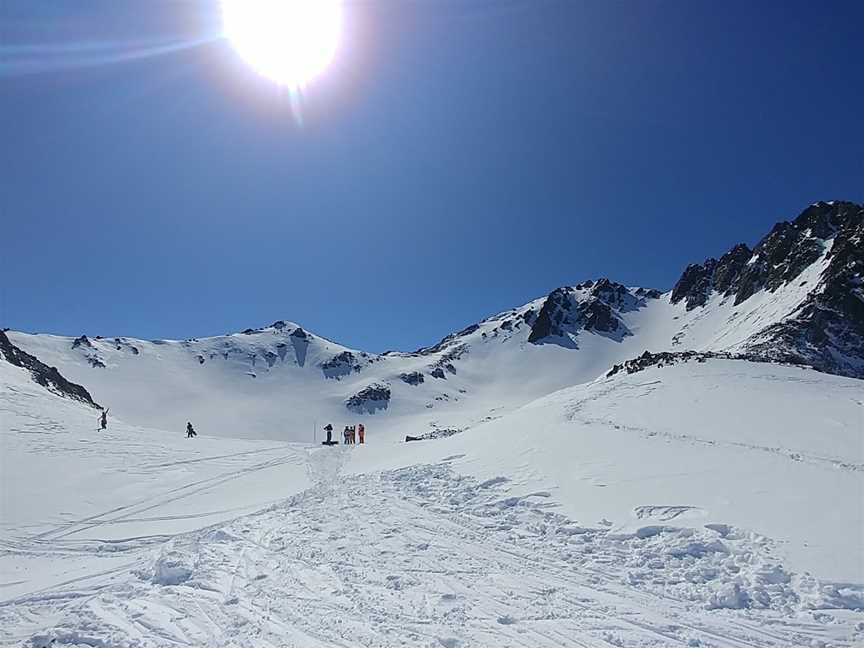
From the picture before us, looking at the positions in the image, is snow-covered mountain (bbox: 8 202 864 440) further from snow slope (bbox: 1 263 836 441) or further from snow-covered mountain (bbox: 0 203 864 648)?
snow-covered mountain (bbox: 0 203 864 648)

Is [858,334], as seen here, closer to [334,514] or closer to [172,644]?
[334,514]

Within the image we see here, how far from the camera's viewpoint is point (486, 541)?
9.91 meters

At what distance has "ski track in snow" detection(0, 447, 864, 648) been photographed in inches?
245

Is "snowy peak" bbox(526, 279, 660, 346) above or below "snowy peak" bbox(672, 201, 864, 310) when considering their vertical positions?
above

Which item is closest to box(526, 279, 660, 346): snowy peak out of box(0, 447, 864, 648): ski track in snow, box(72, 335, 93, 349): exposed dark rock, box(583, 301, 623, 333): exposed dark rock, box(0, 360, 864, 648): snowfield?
box(583, 301, 623, 333): exposed dark rock

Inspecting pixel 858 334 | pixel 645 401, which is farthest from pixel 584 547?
pixel 858 334

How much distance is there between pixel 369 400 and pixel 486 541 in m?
126

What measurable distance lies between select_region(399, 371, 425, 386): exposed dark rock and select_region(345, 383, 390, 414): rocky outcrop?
36.2ft

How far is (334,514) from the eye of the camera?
12.3 meters

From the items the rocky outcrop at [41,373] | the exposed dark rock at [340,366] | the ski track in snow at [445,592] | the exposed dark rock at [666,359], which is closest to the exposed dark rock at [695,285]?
the exposed dark rock at [340,366]

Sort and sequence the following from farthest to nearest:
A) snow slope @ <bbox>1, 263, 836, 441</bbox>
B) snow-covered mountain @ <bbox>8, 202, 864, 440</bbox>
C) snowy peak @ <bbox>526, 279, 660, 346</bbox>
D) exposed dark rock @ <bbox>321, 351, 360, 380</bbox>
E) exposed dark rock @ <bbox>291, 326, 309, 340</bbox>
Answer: exposed dark rock @ <bbox>291, 326, 309, 340</bbox>
snowy peak @ <bbox>526, 279, 660, 346</bbox>
exposed dark rock @ <bbox>321, 351, 360, 380</bbox>
snow slope @ <bbox>1, 263, 836, 441</bbox>
snow-covered mountain @ <bbox>8, 202, 864, 440</bbox>

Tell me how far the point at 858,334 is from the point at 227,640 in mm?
72637

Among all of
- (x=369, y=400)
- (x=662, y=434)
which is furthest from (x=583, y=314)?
(x=662, y=434)

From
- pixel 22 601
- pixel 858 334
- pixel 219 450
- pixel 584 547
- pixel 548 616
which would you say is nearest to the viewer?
pixel 548 616
